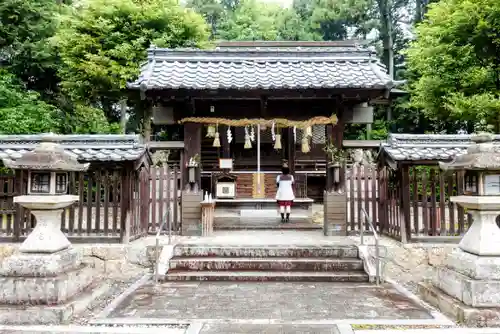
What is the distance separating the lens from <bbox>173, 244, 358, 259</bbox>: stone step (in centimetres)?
821

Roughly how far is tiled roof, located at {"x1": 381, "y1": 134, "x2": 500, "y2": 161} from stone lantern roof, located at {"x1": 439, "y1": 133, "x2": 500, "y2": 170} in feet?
8.24

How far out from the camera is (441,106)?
17719 mm

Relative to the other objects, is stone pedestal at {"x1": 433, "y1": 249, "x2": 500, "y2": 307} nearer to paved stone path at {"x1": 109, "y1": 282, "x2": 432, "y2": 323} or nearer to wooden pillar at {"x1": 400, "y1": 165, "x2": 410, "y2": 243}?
paved stone path at {"x1": 109, "y1": 282, "x2": 432, "y2": 323}

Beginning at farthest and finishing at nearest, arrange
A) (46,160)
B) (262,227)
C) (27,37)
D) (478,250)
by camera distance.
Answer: (27,37) → (262,227) → (46,160) → (478,250)

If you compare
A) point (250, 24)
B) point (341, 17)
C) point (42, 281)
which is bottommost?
point (42, 281)

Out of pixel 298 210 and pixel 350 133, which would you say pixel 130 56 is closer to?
pixel 298 210

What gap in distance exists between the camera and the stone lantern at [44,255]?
18.2 ft

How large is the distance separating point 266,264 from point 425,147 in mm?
4851

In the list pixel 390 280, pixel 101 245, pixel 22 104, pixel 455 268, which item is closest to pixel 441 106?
pixel 390 280

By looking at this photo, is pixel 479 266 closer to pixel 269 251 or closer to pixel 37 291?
pixel 269 251

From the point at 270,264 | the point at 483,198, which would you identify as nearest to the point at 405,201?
the point at 483,198

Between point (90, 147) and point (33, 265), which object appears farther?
point (90, 147)

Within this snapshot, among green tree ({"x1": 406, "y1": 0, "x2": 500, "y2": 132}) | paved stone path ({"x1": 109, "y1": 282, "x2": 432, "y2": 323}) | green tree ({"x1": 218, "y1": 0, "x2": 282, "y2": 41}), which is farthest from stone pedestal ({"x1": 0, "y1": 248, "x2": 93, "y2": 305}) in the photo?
green tree ({"x1": 218, "y1": 0, "x2": 282, "y2": 41})

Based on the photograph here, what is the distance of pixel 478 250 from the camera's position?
18.2ft
